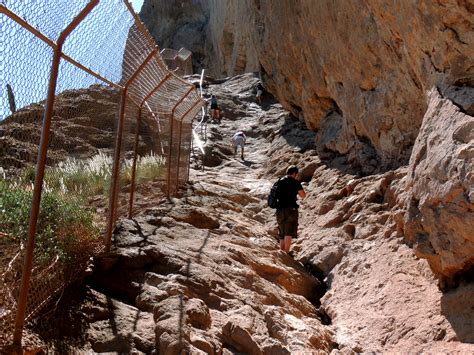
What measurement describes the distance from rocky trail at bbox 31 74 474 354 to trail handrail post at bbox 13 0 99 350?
33 cm

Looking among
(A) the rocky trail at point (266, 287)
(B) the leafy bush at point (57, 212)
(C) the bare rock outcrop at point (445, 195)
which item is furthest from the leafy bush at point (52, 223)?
(C) the bare rock outcrop at point (445, 195)

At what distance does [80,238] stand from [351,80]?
21.4ft

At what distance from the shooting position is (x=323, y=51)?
10.6m

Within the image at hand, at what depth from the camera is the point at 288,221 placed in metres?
7.30

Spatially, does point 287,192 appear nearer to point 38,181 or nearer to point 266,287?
point 266,287

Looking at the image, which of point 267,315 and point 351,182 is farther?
point 351,182

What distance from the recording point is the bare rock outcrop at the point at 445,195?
4.14 meters

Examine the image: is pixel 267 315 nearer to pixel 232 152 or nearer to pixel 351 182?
pixel 351 182

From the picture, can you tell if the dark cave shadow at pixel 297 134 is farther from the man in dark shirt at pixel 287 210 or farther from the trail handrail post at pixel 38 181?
the trail handrail post at pixel 38 181

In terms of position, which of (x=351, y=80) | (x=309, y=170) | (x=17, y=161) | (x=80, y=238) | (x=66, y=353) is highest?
(x=351, y=80)

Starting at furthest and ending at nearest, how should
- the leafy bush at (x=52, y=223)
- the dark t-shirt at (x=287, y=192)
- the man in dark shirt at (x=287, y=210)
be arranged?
1. the dark t-shirt at (x=287, y=192)
2. the man in dark shirt at (x=287, y=210)
3. the leafy bush at (x=52, y=223)

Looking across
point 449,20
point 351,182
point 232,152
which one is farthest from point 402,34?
point 232,152

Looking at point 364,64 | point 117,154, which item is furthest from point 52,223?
point 364,64

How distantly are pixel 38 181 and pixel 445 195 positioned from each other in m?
3.01
